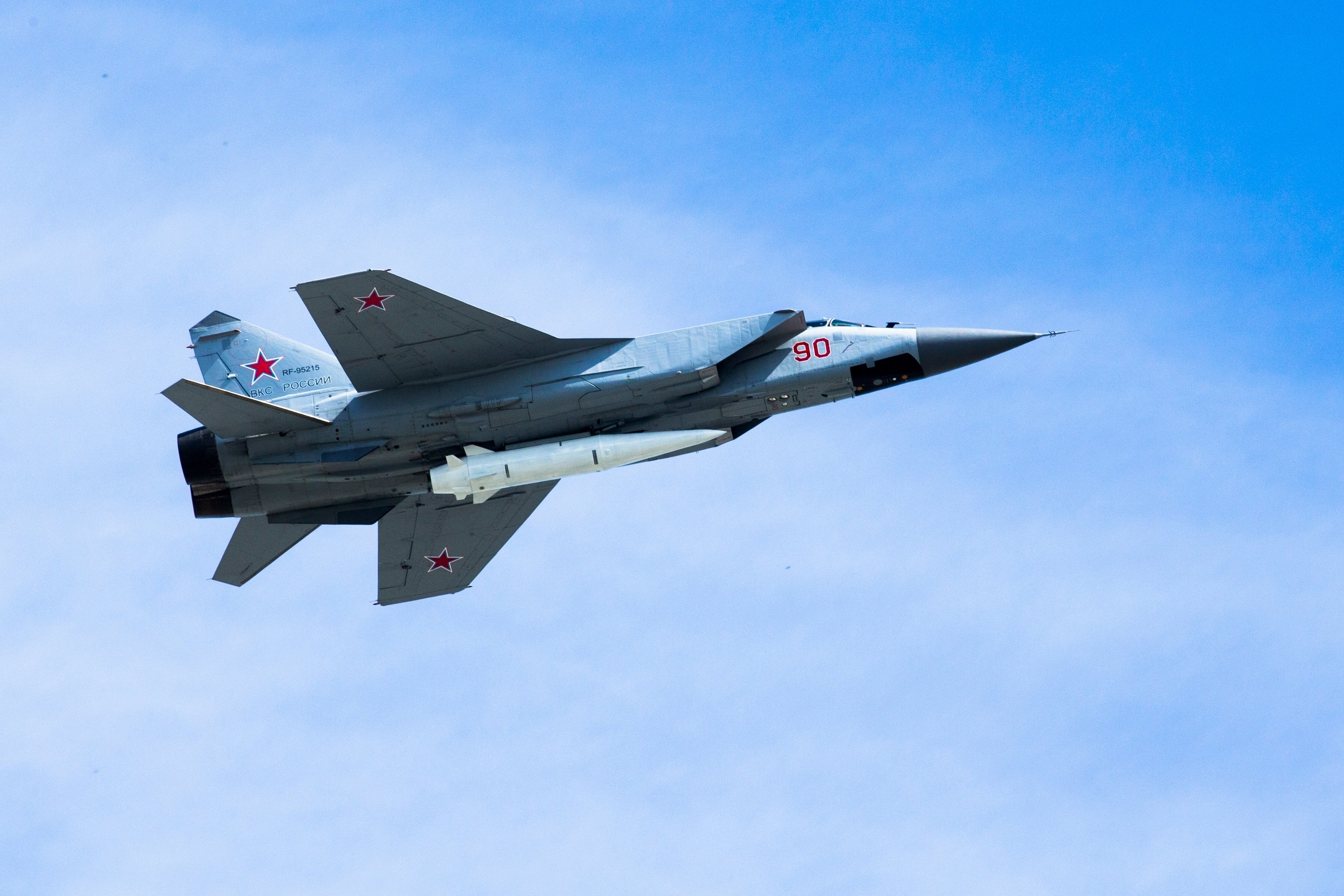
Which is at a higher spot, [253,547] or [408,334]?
[408,334]

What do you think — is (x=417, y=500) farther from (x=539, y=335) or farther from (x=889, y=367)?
(x=889, y=367)

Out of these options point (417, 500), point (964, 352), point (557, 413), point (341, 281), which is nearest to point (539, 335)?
point (557, 413)

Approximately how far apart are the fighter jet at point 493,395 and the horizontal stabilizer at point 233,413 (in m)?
0.03

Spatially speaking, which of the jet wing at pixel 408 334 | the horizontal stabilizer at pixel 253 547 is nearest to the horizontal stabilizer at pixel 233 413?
the jet wing at pixel 408 334

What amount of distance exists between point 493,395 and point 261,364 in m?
5.91

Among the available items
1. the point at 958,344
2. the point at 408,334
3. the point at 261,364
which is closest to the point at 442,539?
the point at 261,364

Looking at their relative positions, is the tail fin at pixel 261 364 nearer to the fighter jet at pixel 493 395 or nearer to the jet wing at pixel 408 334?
the fighter jet at pixel 493 395

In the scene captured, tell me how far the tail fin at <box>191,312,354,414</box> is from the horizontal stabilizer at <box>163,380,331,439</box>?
1.01 m

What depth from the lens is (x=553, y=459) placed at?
3111 centimetres

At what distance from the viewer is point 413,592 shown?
36.6m

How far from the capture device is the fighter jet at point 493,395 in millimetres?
31109

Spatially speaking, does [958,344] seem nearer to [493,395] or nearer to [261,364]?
[493,395]

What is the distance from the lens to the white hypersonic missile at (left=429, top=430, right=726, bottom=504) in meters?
31.1

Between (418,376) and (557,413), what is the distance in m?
2.93
